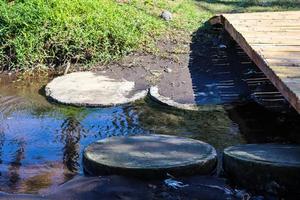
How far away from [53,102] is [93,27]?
212 centimetres

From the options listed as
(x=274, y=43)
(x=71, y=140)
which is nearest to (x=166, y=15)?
(x=274, y=43)

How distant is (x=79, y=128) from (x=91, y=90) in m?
1.32

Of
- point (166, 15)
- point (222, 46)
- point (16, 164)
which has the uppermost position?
point (166, 15)

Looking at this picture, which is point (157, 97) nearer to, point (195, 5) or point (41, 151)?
point (41, 151)

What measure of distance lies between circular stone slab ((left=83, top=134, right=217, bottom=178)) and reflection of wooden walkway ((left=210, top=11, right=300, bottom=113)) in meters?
1.02

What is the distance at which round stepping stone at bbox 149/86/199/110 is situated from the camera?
7.38 metres

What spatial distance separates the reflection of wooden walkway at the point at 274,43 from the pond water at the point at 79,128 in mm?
830

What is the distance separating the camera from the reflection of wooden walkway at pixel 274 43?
5.57 metres

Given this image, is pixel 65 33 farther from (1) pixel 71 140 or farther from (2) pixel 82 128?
(1) pixel 71 140

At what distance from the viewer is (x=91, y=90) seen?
7961mm

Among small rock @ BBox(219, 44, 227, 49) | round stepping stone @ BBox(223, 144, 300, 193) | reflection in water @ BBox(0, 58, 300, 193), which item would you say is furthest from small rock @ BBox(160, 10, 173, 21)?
round stepping stone @ BBox(223, 144, 300, 193)

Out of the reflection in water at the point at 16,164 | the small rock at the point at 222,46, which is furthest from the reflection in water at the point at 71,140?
the small rock at the point at 222,46

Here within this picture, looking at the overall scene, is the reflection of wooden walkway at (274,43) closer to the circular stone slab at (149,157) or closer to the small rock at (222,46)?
the small rock at (222,46)

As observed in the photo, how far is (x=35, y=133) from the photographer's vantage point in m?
6.57
